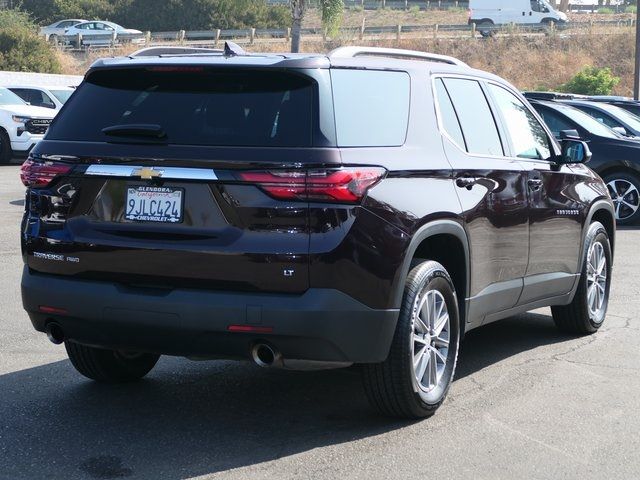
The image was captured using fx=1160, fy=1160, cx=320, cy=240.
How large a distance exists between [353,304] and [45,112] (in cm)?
2084

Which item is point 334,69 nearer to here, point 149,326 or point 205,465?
point 149,326

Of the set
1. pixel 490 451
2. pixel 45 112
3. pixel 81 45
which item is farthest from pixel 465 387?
pixel 81 45

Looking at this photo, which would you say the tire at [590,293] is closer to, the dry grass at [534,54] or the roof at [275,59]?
the roof at [275,59]

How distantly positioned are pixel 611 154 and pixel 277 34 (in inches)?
1903

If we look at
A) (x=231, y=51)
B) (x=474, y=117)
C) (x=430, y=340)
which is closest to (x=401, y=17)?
(x=474, y=117)

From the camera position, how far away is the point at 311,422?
5.88m

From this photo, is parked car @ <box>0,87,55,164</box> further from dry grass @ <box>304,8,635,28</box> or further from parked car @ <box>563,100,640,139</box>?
dry grass @ <box>304,8,635,28</box>

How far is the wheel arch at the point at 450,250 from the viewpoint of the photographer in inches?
229

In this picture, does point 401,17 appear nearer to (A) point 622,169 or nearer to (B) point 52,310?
(A) point 622,169

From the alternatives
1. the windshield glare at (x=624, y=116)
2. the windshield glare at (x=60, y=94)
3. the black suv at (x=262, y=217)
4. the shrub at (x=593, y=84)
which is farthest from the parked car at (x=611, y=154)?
the shrub at (x=593, y=84)

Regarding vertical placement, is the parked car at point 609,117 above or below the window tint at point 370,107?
below

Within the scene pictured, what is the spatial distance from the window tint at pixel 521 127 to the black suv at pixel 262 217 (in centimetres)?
93

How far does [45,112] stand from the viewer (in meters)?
24.9

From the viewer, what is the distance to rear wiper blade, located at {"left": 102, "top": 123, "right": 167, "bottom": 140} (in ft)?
Result: 17.7
